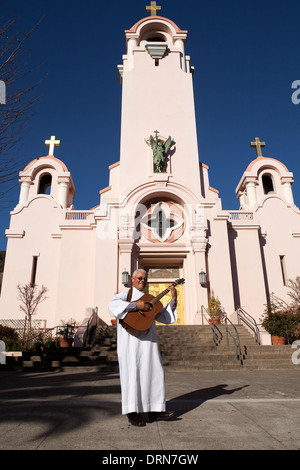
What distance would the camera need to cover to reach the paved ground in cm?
265

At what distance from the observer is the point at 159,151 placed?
746 inches

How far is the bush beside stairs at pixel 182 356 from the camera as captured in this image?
9484 mm

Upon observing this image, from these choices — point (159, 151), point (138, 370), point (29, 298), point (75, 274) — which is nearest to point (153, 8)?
point (159, 151)

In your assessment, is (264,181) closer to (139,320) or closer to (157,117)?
(157,117)

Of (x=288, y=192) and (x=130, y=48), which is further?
(x=130, y=48)

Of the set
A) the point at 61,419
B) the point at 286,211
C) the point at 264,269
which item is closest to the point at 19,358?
the point at 61,419

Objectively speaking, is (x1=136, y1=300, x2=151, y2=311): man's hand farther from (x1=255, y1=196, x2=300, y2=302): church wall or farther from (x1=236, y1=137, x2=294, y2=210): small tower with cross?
(x1=236, y1=137, x2=294, y2=210): small tower with cross

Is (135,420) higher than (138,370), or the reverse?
(138,370)

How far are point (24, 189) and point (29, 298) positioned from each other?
802 cm

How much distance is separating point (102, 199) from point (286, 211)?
12097 mm

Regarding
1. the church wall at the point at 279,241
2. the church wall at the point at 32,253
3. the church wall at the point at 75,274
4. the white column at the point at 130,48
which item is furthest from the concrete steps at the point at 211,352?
the white column at the point at 130,48

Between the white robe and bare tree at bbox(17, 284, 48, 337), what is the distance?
551 inches

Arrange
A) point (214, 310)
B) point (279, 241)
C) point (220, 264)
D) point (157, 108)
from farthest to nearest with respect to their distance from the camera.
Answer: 1. point (157, 108)
2. point (279, 241)
3. point (220, 264)
4. point (214, 310)

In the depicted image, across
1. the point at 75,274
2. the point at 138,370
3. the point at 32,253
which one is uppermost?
the point at 32,253
